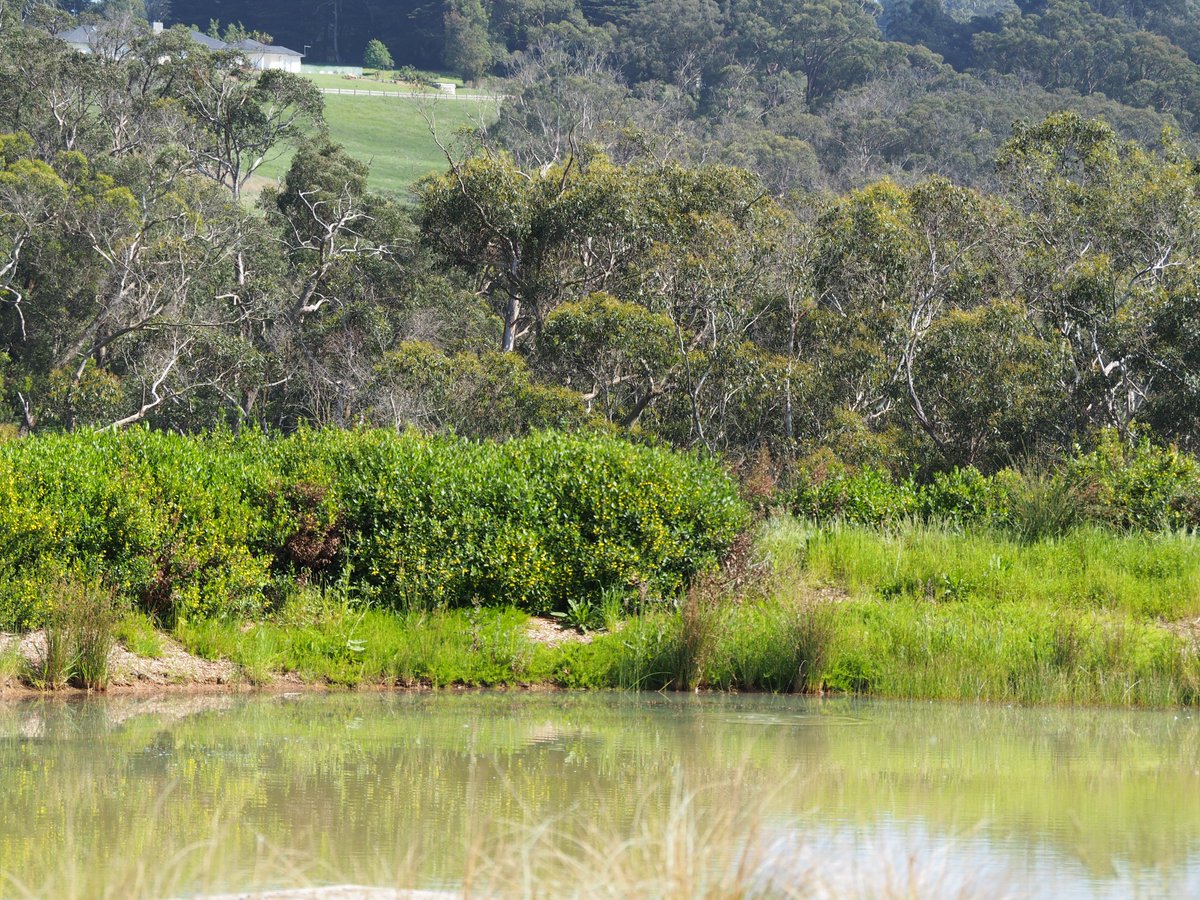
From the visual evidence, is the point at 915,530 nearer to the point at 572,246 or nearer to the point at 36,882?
the point at 36,882

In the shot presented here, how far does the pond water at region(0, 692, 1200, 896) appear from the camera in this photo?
5.49 metres

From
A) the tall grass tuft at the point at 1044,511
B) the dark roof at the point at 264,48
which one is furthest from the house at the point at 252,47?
the tall grass tuft at the point at 1044,511

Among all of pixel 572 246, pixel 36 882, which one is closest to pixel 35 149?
pixel 572 246

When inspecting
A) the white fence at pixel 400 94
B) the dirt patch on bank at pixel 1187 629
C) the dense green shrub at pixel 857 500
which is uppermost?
the white fence at pixel 400 94

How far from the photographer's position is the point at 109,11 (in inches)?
3939

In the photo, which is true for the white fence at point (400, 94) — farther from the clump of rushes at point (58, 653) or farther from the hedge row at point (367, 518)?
the clump of rushes at point (58, 653)

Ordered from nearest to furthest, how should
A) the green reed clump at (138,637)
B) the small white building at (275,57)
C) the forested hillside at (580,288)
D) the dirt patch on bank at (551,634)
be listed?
the green reed clump at (138,637), the dirt patch on bank at (551,634), the forested hillside at (580,288), the small white building at (275,57)

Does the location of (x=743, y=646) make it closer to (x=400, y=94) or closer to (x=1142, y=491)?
(x=1142, y=491)

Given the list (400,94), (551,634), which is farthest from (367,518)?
(400,94)

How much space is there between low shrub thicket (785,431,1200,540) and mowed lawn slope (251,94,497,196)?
64.9 m

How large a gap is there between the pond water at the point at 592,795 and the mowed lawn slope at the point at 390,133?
70954 millimetres

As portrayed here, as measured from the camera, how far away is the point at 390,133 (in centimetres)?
9488

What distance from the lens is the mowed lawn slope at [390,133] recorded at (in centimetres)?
8475

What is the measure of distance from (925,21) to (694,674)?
4163 inches
